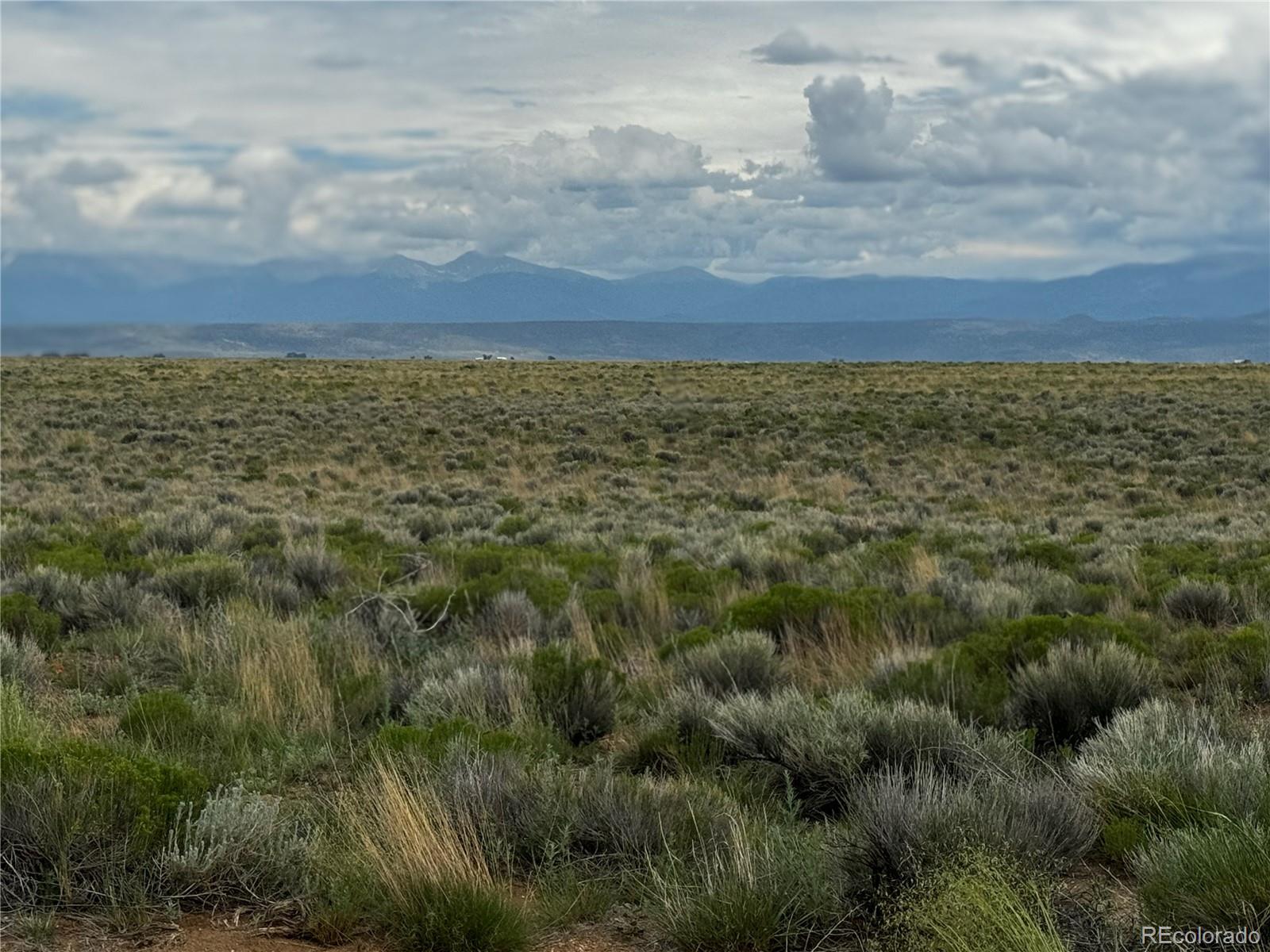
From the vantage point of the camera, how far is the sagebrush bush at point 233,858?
13.2 feet

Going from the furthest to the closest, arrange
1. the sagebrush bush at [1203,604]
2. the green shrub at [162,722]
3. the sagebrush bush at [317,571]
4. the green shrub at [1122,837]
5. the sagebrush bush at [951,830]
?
the sagebrush bush at [317,571]
the sagebrush bush at [1203,604]
the green shrub at [162,722]
the green shrub at [1122,837]
the sagebrush bush at [951,830]

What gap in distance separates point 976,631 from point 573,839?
15.5 feet

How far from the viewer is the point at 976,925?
10.5ft

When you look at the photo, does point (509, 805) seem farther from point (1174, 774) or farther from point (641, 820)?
point (1174, 774)

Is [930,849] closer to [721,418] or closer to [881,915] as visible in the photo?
[881,915]

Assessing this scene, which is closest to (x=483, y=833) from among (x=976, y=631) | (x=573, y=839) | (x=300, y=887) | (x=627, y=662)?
(x=573, y=839)

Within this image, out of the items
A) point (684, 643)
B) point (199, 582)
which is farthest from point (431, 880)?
point (199, 582)


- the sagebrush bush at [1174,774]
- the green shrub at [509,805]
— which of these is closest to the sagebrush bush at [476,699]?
the green shrub at [509,805]

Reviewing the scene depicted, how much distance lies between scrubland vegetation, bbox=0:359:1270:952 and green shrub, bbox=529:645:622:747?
0.03m

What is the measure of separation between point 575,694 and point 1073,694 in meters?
2.96

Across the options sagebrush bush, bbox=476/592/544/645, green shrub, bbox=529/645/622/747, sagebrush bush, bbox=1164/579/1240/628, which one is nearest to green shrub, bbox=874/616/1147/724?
sagebrush bush, bbox=1164/579/1240/628

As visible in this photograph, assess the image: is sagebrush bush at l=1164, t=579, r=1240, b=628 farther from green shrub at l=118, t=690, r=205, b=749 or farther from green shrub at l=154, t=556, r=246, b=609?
green shrub at l=154, t=556, r=246, b=609

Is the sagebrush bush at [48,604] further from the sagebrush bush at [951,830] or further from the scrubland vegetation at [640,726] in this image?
the sagebrush bush at [951,830]

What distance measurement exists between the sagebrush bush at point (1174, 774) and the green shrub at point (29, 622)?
774cm
